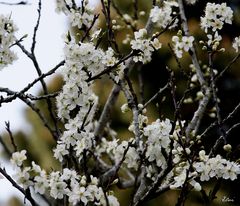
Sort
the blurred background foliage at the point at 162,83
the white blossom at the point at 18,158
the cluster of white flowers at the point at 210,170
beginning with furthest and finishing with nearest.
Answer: the blurred background foliage at the point at 162,83
the cluster of white flowers at the point at 210,170
the white blossom at the point at 18,158

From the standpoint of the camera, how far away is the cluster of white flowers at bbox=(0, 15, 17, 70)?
8.22 feet

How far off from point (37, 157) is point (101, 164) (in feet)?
18.9

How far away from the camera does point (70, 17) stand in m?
2.79

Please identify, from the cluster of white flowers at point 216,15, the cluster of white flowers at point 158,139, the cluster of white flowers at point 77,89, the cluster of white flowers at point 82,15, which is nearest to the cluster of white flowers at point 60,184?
the cluster of white flowers at point 77,89

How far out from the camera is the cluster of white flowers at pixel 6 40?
251 centimetres

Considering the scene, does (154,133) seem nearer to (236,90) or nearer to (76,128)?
(76,128)

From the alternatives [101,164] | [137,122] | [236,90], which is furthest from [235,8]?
[137,122]

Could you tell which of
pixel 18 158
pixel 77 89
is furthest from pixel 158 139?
pixel 18 158

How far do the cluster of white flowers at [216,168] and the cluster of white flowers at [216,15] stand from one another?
2.77ft

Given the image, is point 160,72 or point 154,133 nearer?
point 154,133

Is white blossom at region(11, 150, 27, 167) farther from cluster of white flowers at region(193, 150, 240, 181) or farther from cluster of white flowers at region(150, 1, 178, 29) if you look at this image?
cluster of white flowers at region(150, 1, 178, 29)

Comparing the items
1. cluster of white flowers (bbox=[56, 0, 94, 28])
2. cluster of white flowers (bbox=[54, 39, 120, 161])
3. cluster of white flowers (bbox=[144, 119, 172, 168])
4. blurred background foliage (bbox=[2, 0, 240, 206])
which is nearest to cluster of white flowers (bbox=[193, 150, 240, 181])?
cluster of white flowers (bbox=[144, 119, 172, 168])

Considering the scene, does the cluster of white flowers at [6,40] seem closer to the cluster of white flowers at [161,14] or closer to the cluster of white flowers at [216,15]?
the cluster of white flowers at [161,14]

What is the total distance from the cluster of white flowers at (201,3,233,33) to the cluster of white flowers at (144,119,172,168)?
73 cm
